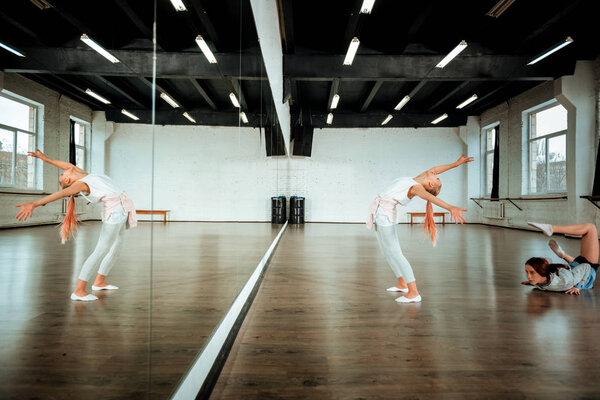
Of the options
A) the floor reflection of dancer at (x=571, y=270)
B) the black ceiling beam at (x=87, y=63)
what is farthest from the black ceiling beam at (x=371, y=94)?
the black ceiling beam at (x=87, y=63)

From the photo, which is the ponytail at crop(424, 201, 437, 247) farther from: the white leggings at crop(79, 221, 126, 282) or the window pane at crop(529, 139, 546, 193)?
the window pane at crop(529, 139, 546, 193)

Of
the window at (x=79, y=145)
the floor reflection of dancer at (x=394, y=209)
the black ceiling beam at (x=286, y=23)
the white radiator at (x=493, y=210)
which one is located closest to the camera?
the window at (x=79, y=145)

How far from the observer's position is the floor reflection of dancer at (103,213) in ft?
1.99

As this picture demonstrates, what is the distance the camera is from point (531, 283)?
3461 mm

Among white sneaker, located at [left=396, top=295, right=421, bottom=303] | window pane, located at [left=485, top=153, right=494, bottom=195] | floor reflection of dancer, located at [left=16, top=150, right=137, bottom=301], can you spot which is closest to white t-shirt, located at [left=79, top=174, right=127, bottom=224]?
floor reflection of dancer, located at [left=16, top=150, right=137, bottom=301]

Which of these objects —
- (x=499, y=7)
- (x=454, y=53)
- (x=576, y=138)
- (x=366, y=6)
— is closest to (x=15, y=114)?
(x=366, y=6)

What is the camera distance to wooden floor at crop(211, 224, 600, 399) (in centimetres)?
158

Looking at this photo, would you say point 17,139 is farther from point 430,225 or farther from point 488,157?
point 488,157

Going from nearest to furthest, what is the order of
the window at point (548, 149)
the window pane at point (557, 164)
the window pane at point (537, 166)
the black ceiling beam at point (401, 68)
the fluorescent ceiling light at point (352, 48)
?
the fluorescent ceiling light at point (352, 48)
the black ceiling beam at point (401, 68)
the window pane at point (557, 164)
the window at point (548, 149)
the window pane at point (537, 166)

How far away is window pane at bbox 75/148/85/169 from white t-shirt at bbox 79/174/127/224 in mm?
29

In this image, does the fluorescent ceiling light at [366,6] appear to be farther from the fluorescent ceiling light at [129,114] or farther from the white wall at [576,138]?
the white wall at [576,138]

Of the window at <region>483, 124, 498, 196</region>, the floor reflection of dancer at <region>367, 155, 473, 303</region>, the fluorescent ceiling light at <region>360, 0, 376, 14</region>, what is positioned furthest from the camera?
the window at <region>483, 124, 498, 196</region>

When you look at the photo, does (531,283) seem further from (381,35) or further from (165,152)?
(381,35)

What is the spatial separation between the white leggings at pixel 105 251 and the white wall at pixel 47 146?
7 cm
